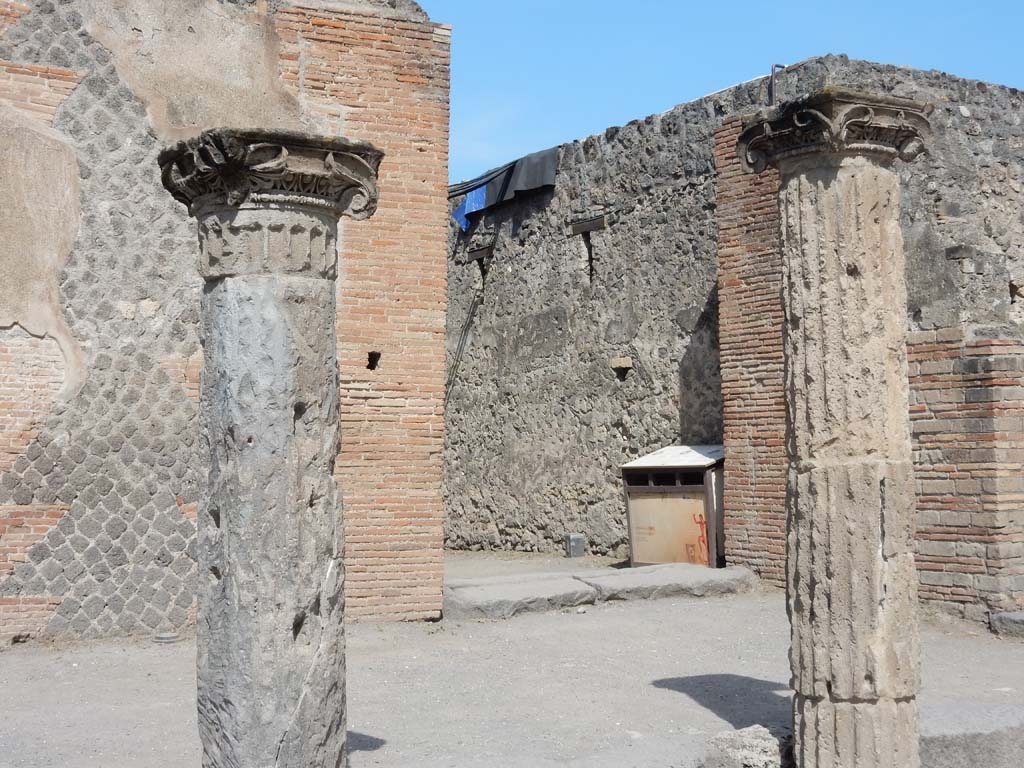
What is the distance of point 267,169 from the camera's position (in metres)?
4.21

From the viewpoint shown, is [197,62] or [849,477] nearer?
[849,477]

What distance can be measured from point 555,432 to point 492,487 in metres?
1.52

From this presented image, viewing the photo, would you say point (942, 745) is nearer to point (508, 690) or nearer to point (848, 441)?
point (848, 441)

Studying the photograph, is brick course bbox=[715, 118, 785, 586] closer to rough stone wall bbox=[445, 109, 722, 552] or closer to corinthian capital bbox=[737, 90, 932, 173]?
rough stone wall bbox=[445, 109, 722, 552]

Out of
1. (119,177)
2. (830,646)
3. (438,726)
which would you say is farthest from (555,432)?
(830,646)

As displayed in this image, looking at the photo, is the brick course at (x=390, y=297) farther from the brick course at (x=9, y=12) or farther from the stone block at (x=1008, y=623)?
the stone block at (x=1008, y=623)

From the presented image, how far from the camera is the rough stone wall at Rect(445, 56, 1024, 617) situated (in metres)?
8.86

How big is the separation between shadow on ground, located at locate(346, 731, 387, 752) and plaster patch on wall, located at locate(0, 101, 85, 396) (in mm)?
3508

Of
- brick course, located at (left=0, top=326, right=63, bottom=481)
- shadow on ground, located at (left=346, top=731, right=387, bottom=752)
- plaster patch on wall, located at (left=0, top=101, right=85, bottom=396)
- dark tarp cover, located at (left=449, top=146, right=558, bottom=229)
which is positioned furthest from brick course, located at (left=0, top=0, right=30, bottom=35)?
dark tarp cover, located at (left=449, top=146, right=558, bottom=229)

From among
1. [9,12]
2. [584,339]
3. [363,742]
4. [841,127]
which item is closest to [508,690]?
[363,742]

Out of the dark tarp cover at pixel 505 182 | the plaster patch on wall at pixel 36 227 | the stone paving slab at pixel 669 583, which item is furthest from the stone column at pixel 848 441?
the dark tarp cover at pixel 505 182

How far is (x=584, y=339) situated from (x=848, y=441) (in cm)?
893

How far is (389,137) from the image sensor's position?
8.97 meters

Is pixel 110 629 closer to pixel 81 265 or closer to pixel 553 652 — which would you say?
pixel 81 265
